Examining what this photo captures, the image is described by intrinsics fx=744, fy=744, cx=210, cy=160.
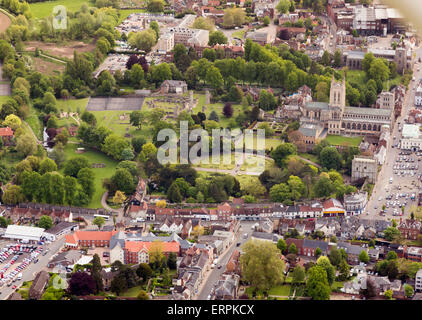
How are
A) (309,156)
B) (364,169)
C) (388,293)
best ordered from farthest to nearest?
(309,156), (364,169), (388,293)

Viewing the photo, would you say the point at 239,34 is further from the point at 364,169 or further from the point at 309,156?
the point at 364,169

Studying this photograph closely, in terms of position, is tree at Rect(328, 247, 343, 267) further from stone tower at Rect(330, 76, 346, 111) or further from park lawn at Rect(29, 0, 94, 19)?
park lawn at Rect(29, 0, 94, 19)

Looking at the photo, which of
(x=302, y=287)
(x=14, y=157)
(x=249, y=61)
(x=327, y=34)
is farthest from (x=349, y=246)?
(x=327, y=34)

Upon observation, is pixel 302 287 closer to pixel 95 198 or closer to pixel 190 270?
pixel 190 270

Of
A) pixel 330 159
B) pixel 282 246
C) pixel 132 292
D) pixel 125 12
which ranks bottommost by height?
pixel 132 292

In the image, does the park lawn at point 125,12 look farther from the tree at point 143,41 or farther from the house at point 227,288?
the house at point 227,288

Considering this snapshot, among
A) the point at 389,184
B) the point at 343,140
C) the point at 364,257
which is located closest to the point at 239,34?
the point at 343,140
